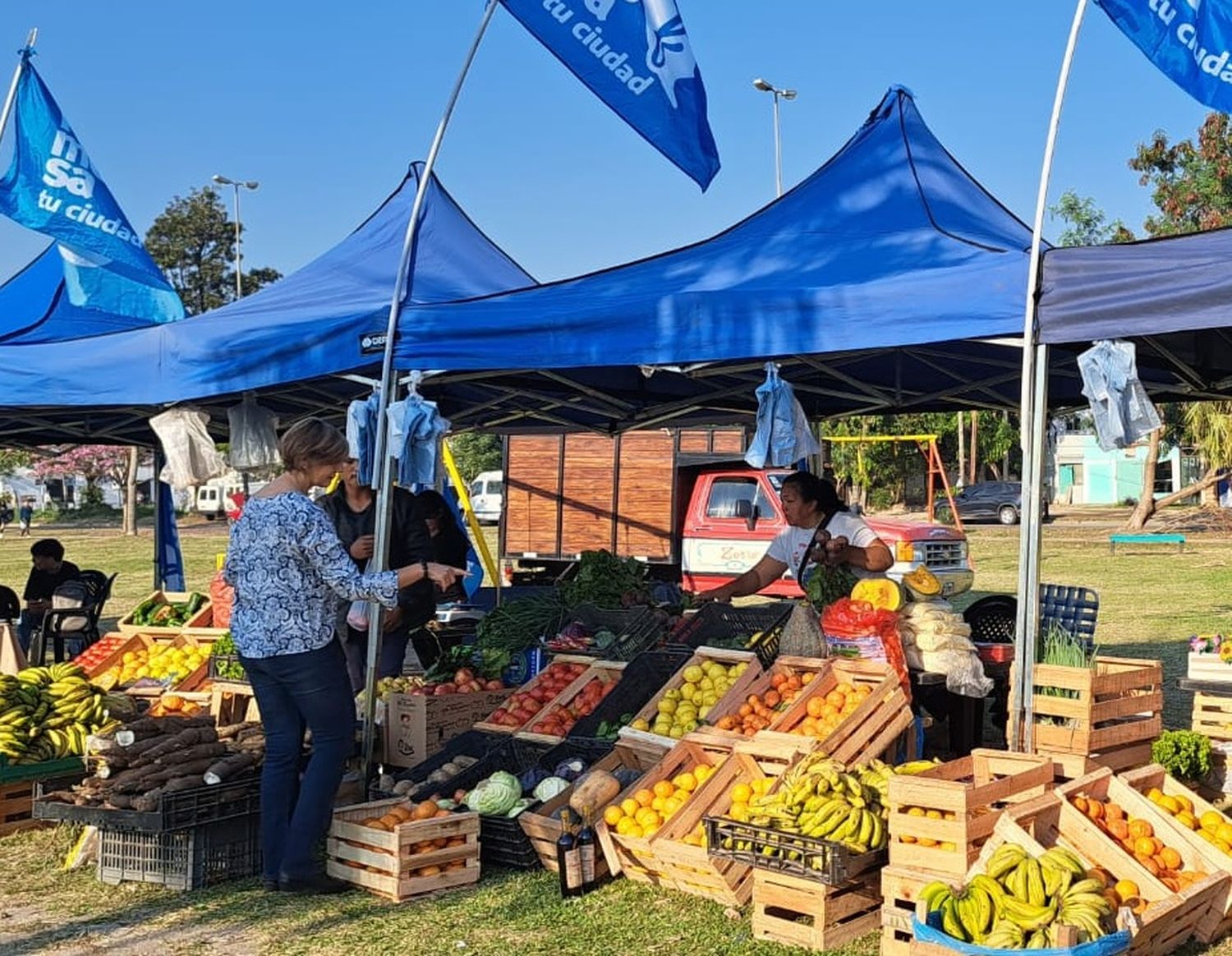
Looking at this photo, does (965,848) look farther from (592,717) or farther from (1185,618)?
(1185,618)

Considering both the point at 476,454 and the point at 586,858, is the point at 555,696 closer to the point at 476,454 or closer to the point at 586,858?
the point at 586,858

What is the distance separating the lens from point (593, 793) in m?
5.86

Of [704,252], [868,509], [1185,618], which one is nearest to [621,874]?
[704,252]

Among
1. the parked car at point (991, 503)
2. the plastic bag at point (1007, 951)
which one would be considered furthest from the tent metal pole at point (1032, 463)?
the parked car at point (991, 503)

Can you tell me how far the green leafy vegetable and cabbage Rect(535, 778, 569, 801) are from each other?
2.99 metres

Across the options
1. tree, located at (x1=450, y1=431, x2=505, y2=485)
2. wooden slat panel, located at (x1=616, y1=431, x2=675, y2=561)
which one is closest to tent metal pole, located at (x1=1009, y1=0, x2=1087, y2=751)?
wooden slat panel, located at (x1=616, y1=431, x2=675, y2=561)

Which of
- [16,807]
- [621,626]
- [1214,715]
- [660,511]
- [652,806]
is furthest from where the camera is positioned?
[660,511]

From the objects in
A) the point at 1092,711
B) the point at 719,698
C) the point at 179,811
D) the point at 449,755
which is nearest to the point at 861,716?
the point at 719,698

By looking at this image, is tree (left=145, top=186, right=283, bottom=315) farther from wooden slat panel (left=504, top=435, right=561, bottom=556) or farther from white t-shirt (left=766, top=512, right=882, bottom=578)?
white t-shirt (left=766, top=512, right=882, bottom=578)

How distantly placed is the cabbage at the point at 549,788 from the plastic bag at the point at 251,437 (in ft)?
12.0

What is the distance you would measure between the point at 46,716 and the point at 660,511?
1127 cm

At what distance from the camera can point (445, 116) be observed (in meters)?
7.19

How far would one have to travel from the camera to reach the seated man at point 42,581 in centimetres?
1152

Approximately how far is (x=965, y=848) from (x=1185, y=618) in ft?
41.3
